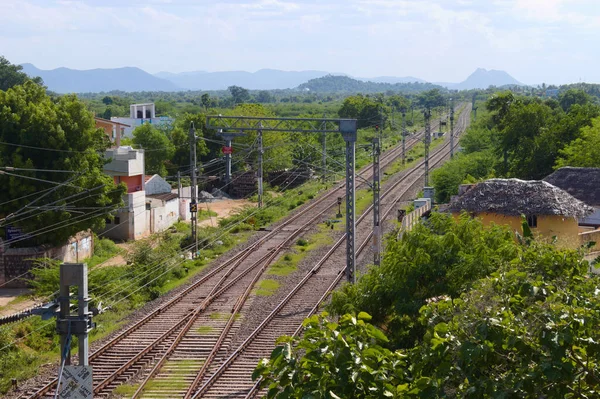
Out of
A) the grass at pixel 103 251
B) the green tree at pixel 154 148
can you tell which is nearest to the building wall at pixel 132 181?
the grass at pixel 103 251

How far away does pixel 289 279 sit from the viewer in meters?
26.9

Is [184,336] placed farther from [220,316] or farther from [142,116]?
[142,116]

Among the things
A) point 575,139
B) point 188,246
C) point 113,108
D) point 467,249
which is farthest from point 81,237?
point 113,108

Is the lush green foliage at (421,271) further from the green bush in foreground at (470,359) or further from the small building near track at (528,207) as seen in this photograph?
the small building near track at (528,207)

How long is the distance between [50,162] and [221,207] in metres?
20.0

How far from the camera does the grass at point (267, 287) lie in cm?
2489

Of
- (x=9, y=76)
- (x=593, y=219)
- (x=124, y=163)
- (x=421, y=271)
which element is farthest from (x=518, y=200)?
(x=9, y=76)

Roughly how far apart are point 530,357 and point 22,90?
93.6 feet

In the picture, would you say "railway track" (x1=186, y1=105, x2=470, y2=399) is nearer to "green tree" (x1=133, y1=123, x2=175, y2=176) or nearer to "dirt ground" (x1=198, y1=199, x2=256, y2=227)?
"dirt ground" (x1=198, y1=199, x2=256, y2=227)

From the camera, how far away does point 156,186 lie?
46812mm

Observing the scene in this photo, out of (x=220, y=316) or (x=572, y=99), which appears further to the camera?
(x=572, y=99)

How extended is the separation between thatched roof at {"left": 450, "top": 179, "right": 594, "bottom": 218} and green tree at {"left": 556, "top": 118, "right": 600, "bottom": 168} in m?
14.2

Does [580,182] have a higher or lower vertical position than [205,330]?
higher

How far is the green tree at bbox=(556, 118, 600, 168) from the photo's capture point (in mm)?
38178
